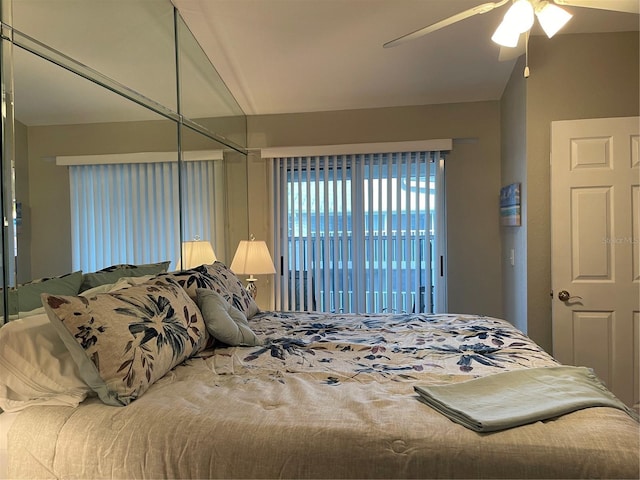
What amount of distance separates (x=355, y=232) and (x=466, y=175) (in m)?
1.12

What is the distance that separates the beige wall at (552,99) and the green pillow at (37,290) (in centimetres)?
281

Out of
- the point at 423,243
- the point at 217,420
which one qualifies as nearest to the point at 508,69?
the point at 423,243

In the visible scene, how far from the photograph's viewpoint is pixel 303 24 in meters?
2.75

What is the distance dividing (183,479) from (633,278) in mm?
2977

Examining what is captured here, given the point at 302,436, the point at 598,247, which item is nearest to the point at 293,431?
the point at 302,436

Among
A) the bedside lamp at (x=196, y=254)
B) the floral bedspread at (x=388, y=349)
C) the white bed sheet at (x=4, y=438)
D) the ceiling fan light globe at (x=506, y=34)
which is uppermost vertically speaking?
the ceiling fan light globe at (x=506, y=34)

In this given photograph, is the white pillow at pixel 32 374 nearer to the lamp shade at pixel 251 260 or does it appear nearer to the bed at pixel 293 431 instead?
the bed at pixel 293 431

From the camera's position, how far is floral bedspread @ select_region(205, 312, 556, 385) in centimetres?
156

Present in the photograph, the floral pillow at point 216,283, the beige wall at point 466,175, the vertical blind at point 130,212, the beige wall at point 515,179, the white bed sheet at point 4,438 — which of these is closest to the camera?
the white bed sheet at point 4,438

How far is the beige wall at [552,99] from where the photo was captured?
111 inches

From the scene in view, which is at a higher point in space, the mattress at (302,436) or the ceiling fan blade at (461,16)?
the ceiling fan blade at (461,16)

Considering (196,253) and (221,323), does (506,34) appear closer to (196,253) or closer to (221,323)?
(221,323)

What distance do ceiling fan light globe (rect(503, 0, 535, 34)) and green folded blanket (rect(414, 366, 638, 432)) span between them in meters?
1.40

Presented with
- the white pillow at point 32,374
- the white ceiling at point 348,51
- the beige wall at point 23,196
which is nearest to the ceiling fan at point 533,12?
the white ceiling at point 348,51
